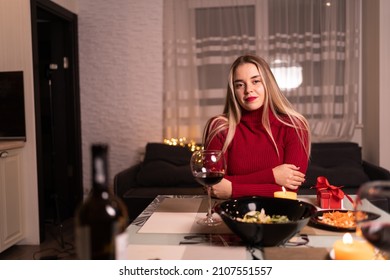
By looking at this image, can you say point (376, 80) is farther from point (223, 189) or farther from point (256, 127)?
point (223, 189)

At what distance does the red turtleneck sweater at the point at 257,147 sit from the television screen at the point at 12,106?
118 cm

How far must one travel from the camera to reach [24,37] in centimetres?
196

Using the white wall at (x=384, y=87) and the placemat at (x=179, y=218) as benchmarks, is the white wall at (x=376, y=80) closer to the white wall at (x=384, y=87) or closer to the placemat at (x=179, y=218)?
the white wall at (x=384, y=87)

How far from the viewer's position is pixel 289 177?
940mm

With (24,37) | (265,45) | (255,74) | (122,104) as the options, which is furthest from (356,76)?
(24,37)

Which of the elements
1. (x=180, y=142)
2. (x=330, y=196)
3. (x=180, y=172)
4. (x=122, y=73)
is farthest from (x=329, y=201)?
(x=122, y=73)

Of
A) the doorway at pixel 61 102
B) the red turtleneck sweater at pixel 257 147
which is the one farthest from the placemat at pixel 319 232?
the doorway at pixel 61 102

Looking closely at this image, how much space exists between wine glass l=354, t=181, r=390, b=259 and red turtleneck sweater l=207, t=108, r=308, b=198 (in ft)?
2.06

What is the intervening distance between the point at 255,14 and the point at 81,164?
4.66 feet

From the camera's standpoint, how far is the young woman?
1042 mm

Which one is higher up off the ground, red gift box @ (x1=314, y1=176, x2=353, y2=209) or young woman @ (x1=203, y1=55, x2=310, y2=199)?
young woman @ (x1=203, y1=55, x2=310, y2=199)

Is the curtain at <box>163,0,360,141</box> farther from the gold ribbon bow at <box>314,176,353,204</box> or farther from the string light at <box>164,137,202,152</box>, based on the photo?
the gold ribbon bow at <box>314,176,353,204</box>

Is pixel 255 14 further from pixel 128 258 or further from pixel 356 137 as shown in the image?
pixel 128 258

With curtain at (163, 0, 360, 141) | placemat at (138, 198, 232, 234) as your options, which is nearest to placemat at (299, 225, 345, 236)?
placemat at (138, 198, 232, 234)
